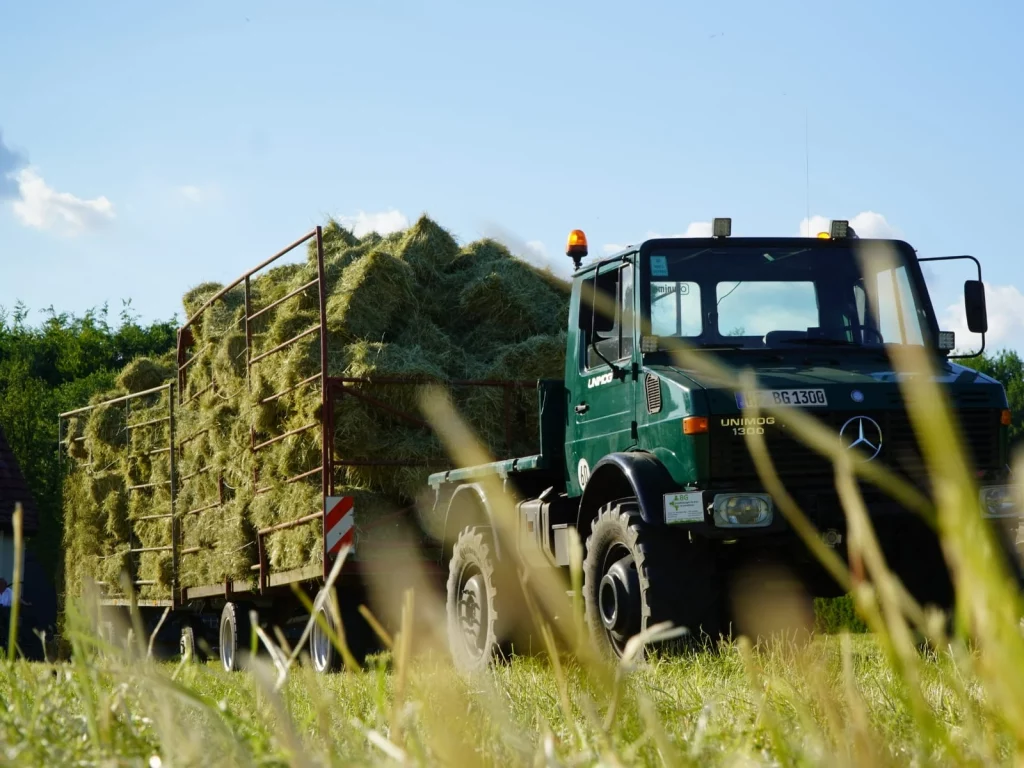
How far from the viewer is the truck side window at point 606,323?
8.65 m

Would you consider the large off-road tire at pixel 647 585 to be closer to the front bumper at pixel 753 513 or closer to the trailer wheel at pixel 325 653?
the front bumper at pixel 753 513

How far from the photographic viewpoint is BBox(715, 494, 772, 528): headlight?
7.64 meters

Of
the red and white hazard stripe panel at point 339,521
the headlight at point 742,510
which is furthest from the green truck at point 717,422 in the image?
the red and white hazard stripe panel at point 339,521

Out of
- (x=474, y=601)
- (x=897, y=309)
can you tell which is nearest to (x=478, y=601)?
(x=474, y=601)

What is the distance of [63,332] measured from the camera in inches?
2240

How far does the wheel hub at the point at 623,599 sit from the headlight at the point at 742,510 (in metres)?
0.57

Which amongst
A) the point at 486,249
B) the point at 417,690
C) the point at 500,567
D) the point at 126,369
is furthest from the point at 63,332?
the point at 417,690

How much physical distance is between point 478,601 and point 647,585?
2305 millimetres

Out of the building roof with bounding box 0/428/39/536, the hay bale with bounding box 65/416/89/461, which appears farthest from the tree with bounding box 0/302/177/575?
the hay bale with bounding box 65/416/89/461

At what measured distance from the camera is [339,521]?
36.3 ft

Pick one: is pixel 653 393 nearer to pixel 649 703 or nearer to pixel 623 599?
pixel 623 599

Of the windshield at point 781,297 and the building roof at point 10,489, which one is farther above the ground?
the windshield at point 781,297

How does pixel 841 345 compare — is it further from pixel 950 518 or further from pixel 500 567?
pixel 950 518

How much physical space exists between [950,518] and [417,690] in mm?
1677
